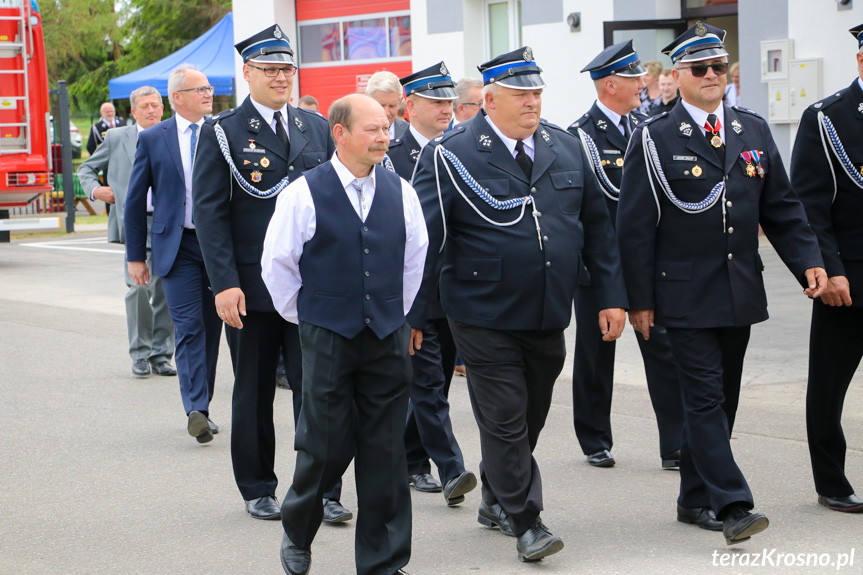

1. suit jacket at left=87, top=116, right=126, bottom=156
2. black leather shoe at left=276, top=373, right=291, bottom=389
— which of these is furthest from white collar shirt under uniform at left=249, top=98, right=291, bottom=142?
suit jacket at left=87, top=116, right=126, bottom=156

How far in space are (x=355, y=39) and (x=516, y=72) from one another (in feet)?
60.8

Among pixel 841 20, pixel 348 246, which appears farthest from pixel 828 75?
pixel 348 246

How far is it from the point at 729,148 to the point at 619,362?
4.32 meters

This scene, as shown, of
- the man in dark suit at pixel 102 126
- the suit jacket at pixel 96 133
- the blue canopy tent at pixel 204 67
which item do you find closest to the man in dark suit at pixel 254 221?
the man in dark suit at pixel 102 126

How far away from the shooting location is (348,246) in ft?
14.7

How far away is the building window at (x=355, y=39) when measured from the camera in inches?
881

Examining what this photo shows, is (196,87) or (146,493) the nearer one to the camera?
(146,493)

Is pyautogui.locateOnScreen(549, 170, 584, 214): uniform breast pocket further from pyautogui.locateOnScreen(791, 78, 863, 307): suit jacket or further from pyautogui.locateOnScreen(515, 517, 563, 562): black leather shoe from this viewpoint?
pyautogui.locateOnScreen(515, 517, 563, 562): black leather shoe

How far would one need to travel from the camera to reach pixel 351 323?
4477mm

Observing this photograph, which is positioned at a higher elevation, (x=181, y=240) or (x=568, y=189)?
(x=568, y=189)

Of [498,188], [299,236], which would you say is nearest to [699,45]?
[498,188]

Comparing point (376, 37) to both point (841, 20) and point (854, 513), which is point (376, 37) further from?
point (854, 513)

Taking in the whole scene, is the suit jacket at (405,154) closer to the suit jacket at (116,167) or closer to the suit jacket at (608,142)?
the suit jacket at (608,142)

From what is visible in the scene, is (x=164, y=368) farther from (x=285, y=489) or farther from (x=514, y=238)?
(x=514, y=238)
